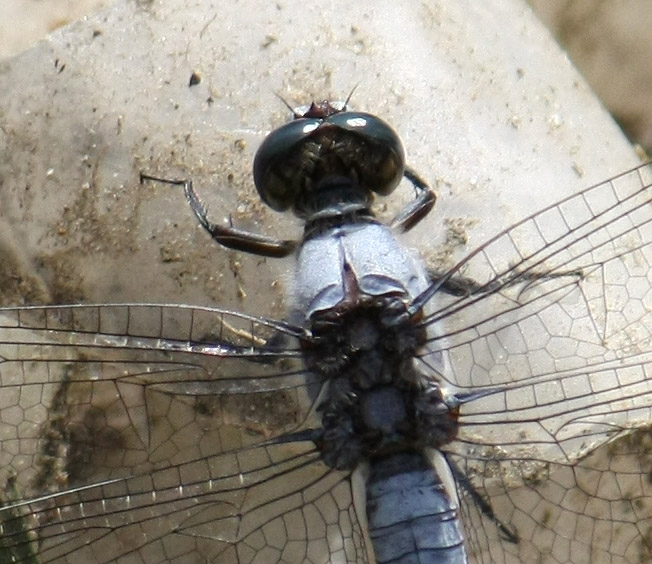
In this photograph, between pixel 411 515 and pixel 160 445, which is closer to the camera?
pixel 411 515

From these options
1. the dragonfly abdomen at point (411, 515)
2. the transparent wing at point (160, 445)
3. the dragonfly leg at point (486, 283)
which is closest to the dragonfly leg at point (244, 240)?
the transparent wing at point (160, 445)

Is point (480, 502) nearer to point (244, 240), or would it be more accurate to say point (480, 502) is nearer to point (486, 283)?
point (486, 283)

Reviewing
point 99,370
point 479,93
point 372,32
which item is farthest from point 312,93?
point 99,370

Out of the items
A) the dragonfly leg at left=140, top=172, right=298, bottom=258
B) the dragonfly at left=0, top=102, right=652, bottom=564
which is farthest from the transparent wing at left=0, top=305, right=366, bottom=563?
the dragonfly leg at left=140, top=172, right=298, bottom=258

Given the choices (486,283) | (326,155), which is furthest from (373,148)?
(486,283)

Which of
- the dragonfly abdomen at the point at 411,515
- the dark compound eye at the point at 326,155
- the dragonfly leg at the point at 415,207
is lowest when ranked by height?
the dragonfly abdomen at the point at 411,515

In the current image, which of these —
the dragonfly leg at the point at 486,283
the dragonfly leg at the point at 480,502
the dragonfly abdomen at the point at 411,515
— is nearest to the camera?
the dragonfly abdomen at the point at 411,515

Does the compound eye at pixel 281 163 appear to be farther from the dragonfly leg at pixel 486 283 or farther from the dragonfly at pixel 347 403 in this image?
the dragonfly leg at pixel 486 283
